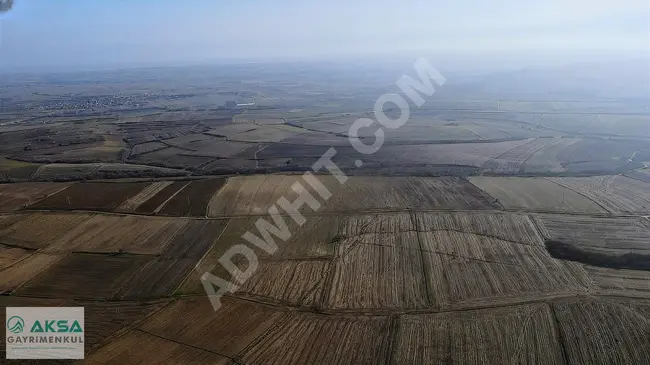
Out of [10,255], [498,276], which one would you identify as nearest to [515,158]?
[498,276]

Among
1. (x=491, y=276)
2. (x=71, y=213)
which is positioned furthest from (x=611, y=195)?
(x=71, y=213)

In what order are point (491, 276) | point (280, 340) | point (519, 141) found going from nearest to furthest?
point (280, 340) → point (491, 276) → point (519, 141)

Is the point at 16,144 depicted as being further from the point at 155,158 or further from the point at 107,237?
the point at 107,237

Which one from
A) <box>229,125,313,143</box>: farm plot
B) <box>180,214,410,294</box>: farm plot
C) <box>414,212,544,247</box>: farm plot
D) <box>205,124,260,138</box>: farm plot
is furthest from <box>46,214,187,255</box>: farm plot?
<box>205,124,260,138</box>: farm plot

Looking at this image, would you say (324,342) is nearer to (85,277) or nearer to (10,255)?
(85,277)

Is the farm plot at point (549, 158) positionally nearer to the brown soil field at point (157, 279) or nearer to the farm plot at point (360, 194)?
the farm plot at point (360, 194)
